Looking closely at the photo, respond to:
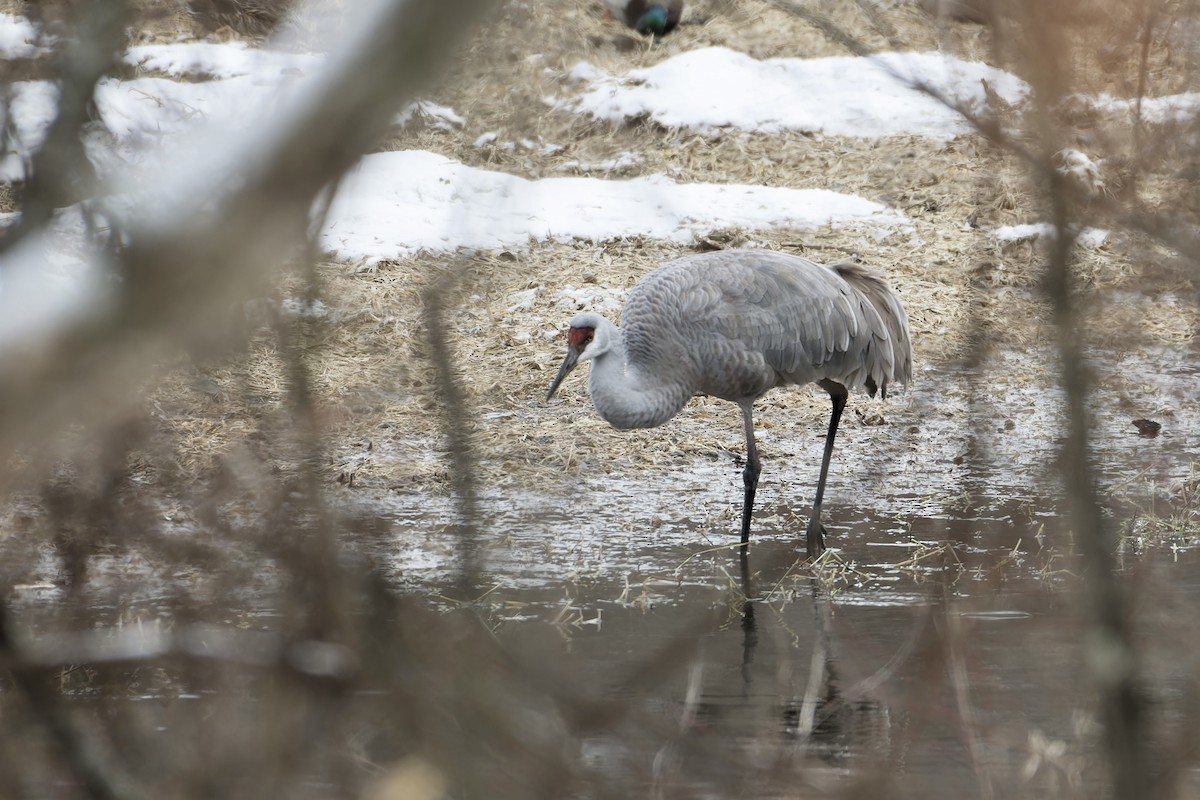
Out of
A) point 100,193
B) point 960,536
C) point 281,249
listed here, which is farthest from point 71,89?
point 960,536

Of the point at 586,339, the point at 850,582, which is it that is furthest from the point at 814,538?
the point at 586,339

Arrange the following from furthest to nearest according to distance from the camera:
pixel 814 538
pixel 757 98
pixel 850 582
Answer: pixel 757 98 → pixel 814 538 → pixel 850 582

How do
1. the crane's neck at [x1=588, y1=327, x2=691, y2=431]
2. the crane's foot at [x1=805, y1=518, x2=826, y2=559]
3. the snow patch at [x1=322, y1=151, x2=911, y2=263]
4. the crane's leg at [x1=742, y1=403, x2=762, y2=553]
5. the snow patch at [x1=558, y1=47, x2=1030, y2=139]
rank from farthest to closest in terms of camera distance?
the snow patch at [x1=558, y1=47, x2=1030, y2=139] < the snow patch at [x1=322, y1=151, x2=911, y2=263] < the crane's neck at [x1=588, y1=327, x2=691, y2=431] < the crane's leg at [x1=742, y1=403, x2=762, y2=553] < the crane's foot at [x1=805, y1=518, x2=826, y2=559]

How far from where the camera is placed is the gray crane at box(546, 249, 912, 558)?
6.63 metres

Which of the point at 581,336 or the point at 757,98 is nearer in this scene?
the point at 581,336

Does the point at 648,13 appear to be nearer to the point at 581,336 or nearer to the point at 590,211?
the point at 590,211

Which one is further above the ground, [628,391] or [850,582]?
[628,391]

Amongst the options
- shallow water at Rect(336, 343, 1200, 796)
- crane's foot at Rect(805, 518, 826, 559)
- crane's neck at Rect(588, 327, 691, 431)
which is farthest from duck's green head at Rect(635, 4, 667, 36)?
crane's foot at Rect(805, 518, 826, 559)

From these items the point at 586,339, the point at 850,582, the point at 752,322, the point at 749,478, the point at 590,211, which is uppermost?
the point at 590,211

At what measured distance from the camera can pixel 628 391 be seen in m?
6.60

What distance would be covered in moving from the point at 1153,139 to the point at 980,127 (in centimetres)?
25

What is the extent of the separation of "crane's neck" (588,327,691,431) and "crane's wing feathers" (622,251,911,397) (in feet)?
0.26

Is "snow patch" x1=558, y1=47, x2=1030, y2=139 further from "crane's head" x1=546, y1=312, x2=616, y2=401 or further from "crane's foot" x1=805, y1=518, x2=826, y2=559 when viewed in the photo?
"crane's foot" x1=805, y1=518, x2=826, y2=559

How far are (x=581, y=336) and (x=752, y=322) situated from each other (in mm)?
820
